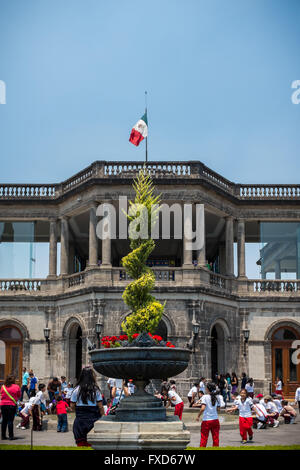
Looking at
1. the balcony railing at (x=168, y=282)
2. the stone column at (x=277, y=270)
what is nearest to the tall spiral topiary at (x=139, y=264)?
the balcony railing at (x=168, y=282)

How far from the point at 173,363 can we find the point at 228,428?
335 inches

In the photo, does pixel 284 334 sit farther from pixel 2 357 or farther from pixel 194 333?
pixel 2 357

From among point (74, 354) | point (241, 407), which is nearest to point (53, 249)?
point (74, 354)

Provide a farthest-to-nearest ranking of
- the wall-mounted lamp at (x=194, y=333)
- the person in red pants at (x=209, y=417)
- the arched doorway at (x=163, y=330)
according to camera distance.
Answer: the arched doorway at (x=163, y=330) < the wall-mounted lamp at (x=194, y=333) < the person in red pants at (x=209, y=417)

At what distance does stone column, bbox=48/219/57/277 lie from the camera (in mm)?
28320

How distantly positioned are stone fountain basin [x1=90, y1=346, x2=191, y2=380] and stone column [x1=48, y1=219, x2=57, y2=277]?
736 inches

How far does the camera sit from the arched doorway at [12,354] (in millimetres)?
27641

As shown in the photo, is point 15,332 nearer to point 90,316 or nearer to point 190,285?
point 90,316

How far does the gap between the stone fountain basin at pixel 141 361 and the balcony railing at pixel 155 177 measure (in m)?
16.2

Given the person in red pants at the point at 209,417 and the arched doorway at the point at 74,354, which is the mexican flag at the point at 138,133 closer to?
the arched doorway at the point at 74,354

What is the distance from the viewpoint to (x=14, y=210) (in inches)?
1145

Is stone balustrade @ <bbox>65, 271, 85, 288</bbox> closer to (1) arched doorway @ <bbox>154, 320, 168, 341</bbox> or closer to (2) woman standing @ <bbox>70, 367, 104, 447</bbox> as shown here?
(1) arched doorway @ <bbox>154, 320, 168, 341</bbox>

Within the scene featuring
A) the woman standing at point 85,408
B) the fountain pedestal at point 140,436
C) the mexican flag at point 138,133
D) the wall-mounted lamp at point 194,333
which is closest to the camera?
the fountain pedestal at point 140,436

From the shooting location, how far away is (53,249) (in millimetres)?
28562
